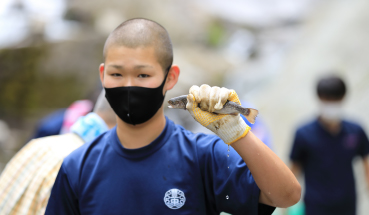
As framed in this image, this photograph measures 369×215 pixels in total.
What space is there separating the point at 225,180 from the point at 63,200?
81 centimetres

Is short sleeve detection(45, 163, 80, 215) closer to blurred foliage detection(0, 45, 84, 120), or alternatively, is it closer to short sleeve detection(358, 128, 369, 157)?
short sleeve detection(358, 128, 369, 157)

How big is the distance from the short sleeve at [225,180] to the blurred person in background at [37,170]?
102 cm

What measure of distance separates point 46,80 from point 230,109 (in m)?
8.99

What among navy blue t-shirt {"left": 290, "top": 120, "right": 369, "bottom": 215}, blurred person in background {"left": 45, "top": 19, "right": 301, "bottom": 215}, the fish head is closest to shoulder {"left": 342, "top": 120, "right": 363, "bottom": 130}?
navy blue t-shirt {"left": 290, "top": 120, "right": 369, "bottom": 215}

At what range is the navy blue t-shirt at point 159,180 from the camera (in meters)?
1.78

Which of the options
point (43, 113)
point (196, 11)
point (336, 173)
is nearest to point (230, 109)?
point (336, 173)

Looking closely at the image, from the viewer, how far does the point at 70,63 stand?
33.5 feet

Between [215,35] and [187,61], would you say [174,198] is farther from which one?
[215,35]

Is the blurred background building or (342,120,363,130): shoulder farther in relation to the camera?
the blurred background building

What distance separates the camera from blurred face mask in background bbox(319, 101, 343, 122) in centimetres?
409

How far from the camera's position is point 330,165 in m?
4.05

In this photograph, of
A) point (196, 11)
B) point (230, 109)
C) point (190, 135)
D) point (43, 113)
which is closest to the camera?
point (230, 109)

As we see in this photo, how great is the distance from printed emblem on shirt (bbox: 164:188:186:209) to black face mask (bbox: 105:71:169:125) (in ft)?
1.27

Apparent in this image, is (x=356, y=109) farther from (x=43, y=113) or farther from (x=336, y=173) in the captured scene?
(x=43, y=113)
